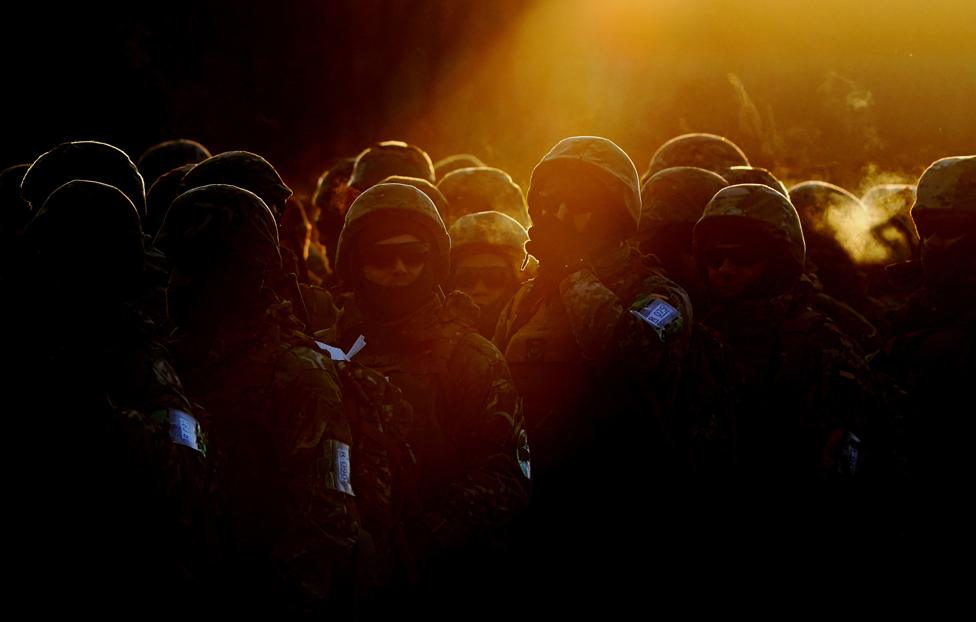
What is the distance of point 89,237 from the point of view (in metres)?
3.63

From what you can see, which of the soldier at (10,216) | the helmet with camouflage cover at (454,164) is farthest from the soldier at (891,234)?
the soldier at (10,216)

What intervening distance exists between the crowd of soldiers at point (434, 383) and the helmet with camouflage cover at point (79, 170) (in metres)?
0.02

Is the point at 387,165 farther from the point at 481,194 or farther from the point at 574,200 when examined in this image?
the point at 574,200

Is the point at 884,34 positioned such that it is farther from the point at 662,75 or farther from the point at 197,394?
the point at 197,394

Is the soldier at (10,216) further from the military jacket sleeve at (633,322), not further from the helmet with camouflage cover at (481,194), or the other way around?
the helmet with camouflage cover at (481,194)

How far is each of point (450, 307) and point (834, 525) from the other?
2.48 meters

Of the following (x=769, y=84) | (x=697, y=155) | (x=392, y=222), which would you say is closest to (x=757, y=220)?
(x=392, y=222)

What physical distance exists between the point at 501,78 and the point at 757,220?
58.3ft

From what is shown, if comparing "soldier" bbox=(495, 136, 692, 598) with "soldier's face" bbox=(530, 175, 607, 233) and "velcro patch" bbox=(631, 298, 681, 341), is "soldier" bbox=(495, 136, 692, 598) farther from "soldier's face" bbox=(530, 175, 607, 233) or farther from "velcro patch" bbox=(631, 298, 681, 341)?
"velcro patch" bbox=(631, 298, 681, 341)

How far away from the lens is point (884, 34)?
14.9 meters

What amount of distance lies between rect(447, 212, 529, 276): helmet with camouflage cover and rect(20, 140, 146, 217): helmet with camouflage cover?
2372 mm

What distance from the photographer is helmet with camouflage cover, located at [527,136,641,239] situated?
223 inches

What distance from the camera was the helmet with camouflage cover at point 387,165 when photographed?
906cm

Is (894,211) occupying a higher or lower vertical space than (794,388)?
higher
